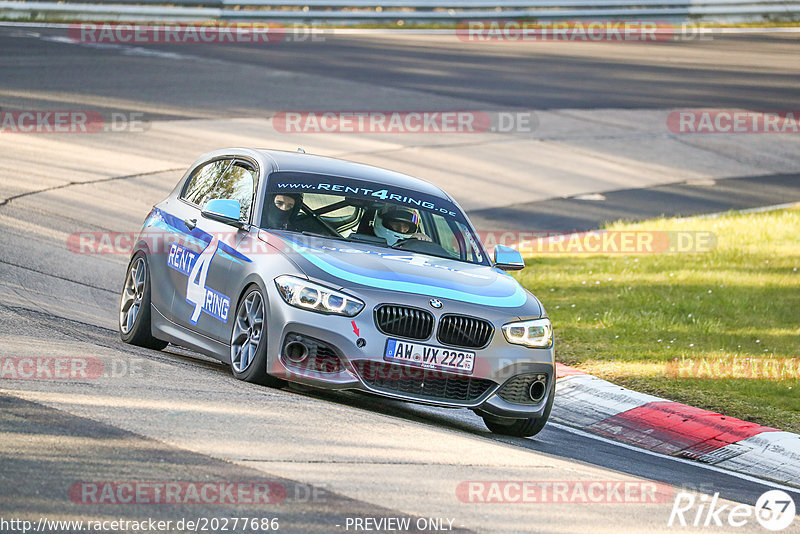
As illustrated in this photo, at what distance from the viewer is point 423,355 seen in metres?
8.25

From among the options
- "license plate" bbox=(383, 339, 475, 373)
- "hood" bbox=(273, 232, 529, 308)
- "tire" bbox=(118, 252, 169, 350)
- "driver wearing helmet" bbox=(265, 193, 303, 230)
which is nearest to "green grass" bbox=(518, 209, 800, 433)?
"hood" bbox=(273, 232, 529, 308)

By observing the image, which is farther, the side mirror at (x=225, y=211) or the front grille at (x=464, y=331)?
the side mirror at (x=225, y=211)

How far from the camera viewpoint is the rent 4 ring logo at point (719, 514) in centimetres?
682

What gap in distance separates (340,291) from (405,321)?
453mm

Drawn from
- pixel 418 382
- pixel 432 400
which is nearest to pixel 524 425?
pixel 432 400

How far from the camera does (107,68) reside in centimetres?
2662

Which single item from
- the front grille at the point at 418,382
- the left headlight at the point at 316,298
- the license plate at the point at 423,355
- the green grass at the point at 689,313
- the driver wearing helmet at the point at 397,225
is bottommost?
the green grass at the point at 689,313

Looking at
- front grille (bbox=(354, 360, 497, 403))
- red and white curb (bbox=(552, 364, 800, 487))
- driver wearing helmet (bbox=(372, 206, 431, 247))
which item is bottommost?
red and white curb (bbox=(552, 364, 800, 487))

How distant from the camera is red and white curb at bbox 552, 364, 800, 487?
30.3 feet

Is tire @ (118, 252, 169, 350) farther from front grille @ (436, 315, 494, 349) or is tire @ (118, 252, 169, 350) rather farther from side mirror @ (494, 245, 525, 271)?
front grille @ (436, 315, 494, 349)

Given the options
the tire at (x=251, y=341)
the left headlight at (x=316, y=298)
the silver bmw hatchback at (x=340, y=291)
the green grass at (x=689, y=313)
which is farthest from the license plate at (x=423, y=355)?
the green grass at (x=689, y=313)

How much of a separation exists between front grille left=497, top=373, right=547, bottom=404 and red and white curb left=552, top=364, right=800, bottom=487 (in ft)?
4.36

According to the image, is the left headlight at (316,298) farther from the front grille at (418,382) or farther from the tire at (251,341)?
the front grille at (418,382)

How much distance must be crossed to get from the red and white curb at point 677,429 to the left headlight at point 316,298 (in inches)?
106
